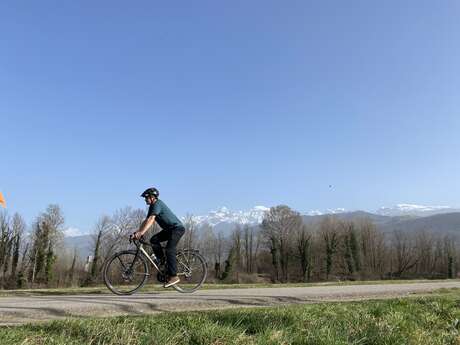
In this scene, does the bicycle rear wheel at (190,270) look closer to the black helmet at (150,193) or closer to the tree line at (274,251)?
the black helmet at (150,193)

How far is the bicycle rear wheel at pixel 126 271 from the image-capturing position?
925 centimetres

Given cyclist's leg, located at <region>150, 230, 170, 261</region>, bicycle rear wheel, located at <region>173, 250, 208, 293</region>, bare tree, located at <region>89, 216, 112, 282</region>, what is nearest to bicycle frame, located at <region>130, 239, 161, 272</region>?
cyclist's leg, located at <region>150, 230, 170, 261</region>

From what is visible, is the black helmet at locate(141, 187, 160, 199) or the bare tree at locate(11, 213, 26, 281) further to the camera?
the bare tree at locate(11, 213, 26, 281)

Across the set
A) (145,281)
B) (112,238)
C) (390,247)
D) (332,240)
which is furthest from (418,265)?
(145,281)

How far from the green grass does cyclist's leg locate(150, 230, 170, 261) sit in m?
3.93

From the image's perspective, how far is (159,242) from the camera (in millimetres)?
9219

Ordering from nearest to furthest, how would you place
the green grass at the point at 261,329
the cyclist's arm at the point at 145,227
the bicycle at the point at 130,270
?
the green grass at the point at 261,329 → the cyclist's arm at the point at 145,227 → the bicycle at the point at 130,270

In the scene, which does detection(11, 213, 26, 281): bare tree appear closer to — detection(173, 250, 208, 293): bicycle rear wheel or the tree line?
the tree line

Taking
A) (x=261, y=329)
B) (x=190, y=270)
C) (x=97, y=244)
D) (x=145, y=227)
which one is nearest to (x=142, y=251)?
(x=145, y=227)

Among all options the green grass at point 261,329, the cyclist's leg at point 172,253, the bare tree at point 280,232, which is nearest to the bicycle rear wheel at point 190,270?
the cyclist's leg at point 172,253

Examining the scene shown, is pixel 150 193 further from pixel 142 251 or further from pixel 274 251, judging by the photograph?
pixel 274 251

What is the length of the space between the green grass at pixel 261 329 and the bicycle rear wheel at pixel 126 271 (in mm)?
4192

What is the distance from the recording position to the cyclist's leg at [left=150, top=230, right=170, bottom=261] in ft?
30.2

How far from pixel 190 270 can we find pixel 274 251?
6183cm
